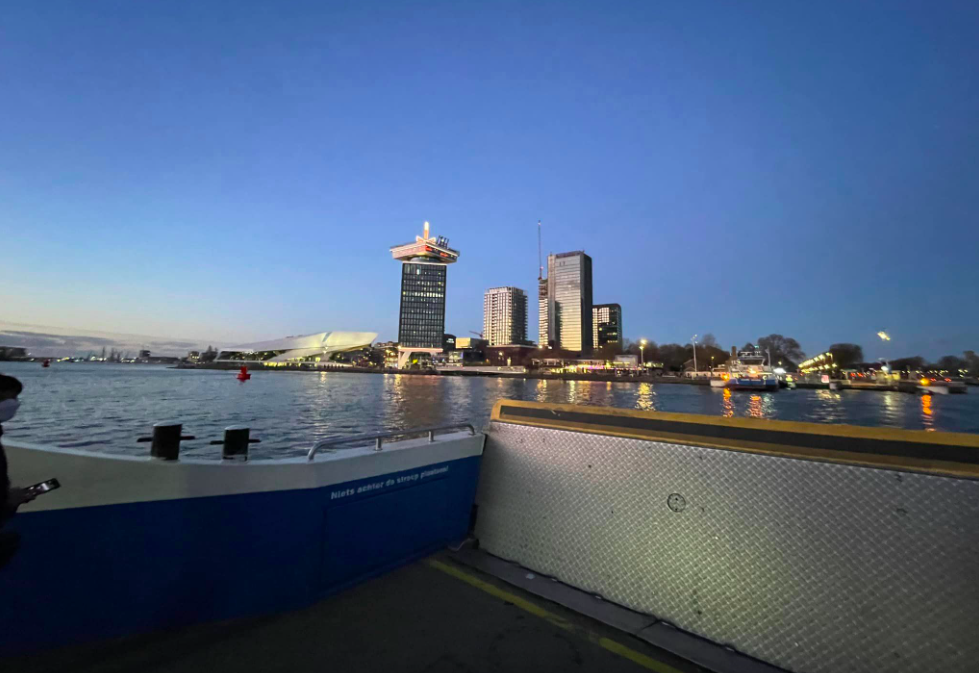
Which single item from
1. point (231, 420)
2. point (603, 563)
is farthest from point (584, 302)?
point (603, 563)

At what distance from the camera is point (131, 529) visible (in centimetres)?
213

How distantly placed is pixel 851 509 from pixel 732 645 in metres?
0.97

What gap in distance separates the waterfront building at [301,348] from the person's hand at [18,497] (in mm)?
126239

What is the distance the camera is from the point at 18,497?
5.37 ft

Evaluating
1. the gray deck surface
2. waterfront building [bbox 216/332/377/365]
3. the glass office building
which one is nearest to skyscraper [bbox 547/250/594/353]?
the glass office building

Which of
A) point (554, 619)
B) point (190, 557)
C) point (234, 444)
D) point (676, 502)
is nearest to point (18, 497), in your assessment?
point (190, 557)

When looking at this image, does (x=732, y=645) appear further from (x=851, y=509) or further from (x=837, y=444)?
(x=837, y=444)

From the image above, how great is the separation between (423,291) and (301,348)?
154 feet

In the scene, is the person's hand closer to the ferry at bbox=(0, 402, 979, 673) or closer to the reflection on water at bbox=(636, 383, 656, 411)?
the ferry at bbox=(0, 402, 979, 673)

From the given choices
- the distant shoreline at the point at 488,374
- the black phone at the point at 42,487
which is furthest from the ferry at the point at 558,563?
the distant shoreline at the point at 488,374

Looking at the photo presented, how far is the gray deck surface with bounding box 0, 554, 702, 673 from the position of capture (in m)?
2.03

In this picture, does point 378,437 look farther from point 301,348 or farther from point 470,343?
point 470,343

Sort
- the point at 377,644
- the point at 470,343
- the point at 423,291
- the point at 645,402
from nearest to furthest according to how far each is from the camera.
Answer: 1. the point at 377,644
2. the point at 645,402
3. the point at 423,291
4. the point at 470,343

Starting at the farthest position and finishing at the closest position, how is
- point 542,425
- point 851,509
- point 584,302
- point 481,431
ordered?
point 584,302 → point 481,431 → point 542,425 → point 851,509
